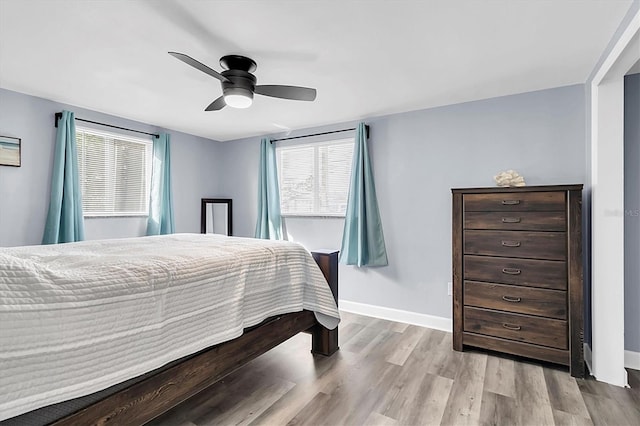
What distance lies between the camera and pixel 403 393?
207 cm

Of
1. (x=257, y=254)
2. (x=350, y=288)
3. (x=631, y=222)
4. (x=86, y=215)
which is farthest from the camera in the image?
(x=350, y=288)

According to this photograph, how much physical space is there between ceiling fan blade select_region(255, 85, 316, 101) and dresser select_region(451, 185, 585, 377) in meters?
1.45

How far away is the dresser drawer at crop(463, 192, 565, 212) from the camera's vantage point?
93.5 inches

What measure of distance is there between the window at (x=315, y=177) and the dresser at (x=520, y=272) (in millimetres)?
1520

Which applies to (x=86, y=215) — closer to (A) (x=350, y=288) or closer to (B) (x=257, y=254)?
(B) (x=257, y=254)

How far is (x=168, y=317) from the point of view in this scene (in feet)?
4.96

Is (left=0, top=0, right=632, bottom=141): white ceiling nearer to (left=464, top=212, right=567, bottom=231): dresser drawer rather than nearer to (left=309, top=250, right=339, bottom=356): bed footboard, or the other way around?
(left=464, top=212, right=567, bottom=231): dresser drawer

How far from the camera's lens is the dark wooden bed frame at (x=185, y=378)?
1296 millimetres

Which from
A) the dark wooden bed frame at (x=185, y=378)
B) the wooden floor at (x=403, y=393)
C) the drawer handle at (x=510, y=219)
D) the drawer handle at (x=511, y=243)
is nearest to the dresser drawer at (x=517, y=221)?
the drawer handle at (x=510, y=219)

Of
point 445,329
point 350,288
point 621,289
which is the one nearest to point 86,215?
point 350,288

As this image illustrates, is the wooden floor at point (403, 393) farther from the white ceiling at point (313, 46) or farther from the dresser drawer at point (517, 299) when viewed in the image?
the white ceiling at point (313, 46)

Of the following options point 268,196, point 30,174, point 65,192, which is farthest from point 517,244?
point 30,174

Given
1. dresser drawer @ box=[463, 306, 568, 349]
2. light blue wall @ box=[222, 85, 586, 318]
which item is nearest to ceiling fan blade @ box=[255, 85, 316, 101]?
light blue wall @ box=[222, 85, 586, 318]

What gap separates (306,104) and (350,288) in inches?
84.0
